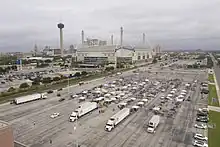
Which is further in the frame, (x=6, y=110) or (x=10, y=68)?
(x=10, y=68)

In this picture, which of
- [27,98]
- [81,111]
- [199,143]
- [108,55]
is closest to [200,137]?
[199,143]

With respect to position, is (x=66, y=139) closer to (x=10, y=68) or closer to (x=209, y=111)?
(x=209, y=111)

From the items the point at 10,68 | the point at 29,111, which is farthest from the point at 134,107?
the point at 10,68

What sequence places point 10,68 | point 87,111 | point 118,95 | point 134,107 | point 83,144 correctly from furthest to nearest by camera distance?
point 10,68
point 118,95
point 134,107
point 87,111
point 83,144

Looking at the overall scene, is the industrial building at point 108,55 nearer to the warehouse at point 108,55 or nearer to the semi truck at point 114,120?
the warehouse at point 108,55

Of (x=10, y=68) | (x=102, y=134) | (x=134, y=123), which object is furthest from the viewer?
(x=10, y=68)

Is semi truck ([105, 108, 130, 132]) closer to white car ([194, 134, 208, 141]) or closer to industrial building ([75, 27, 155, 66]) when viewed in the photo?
white car ([194, 134, 208, 141])
